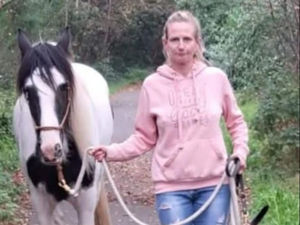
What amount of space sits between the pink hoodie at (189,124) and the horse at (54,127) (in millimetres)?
1136

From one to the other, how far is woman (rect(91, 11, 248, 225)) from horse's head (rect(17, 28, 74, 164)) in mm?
1088

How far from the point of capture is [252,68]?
595 inches

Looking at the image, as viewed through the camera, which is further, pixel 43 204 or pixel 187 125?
pixel 43 204

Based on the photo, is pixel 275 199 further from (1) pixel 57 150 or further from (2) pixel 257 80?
(2) pixel 257 80

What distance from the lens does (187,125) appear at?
16.5 feet

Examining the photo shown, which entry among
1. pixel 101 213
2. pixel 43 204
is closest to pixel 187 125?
pixel 43 204

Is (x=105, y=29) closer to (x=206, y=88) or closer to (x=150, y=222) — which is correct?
(x=150, y=222)

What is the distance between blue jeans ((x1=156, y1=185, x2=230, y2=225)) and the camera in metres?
5.09

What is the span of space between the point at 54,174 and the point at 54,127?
846 millimetres

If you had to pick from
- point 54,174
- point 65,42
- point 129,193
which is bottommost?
point 129,193

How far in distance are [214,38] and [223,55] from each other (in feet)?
10.8

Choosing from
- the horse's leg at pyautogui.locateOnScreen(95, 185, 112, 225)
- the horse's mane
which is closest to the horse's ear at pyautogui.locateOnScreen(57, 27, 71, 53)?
the horse's mane

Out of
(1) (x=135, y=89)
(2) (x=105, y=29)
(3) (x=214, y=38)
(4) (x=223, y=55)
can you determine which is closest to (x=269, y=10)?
(4) (x=223, y=55)

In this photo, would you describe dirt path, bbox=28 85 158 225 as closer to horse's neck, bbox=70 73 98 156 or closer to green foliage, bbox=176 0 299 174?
horse's neck, bbox=70 73 98 156
